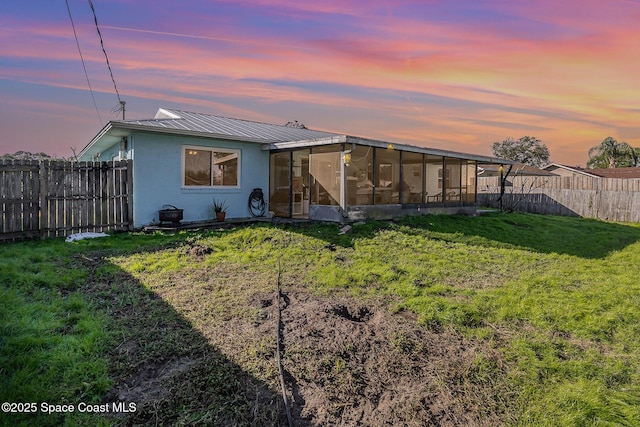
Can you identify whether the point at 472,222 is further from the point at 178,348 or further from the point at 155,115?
the point at 155,115

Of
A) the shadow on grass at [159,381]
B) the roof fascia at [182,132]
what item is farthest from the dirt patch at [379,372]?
the roof fascia at [182,132]

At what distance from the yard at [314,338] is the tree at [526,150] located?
4679 cm

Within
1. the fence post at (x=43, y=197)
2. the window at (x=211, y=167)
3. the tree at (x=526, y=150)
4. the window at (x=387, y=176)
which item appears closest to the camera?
the fence post at (x=43, y=197)

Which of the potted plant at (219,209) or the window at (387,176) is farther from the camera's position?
the window at (387,176)

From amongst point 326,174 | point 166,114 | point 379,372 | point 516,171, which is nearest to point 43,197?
point 166,114

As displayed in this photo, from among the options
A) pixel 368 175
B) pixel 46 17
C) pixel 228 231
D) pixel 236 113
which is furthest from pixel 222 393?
pixel 236 113

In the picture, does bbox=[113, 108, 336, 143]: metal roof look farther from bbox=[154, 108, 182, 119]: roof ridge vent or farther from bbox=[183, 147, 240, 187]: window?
bbox=[183, 147, 240, 187]: window

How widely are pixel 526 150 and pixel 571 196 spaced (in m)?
35.2

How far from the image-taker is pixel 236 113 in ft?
59.3

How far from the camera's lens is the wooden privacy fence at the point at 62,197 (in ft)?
24.6

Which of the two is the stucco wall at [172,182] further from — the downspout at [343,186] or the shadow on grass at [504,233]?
the downspout at [343,186]

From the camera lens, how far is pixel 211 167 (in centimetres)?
1048

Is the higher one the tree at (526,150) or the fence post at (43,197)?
the tree at (526,150)

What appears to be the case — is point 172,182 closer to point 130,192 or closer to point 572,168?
point 130,192
